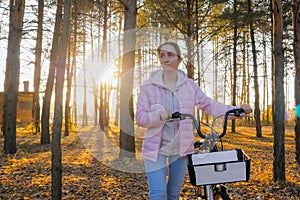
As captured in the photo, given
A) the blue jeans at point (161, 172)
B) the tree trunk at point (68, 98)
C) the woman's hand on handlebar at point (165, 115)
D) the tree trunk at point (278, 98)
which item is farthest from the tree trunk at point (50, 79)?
the woman's hand on handlebar at point (165, 115)

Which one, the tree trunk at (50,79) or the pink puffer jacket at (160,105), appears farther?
the tree trunk at (50,79)

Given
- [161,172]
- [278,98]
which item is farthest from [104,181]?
[161,172]

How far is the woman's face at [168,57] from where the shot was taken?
3.12 m

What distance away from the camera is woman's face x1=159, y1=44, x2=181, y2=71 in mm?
3115

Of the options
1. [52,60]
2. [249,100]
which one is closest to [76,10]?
[52,60]

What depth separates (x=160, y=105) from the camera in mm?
2795

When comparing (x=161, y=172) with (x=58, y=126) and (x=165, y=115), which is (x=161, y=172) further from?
(x=58, y=126)

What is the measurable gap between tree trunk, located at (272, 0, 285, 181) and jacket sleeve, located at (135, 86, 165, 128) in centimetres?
401

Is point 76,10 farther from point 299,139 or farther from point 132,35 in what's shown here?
point 299,139

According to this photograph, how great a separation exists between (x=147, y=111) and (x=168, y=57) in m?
0.54

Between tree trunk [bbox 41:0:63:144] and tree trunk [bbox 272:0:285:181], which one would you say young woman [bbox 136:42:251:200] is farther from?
tree trunk [bbox 41:0:63:144]

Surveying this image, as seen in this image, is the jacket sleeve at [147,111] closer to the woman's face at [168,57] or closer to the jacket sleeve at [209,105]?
the woman's face at [168,57]

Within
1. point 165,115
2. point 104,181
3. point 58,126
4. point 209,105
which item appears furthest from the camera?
point 104,181

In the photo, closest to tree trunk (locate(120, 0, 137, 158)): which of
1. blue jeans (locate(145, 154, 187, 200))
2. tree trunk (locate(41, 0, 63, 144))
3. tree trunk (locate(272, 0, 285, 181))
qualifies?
tree trunk (locate(272, 0, 285, 181))
